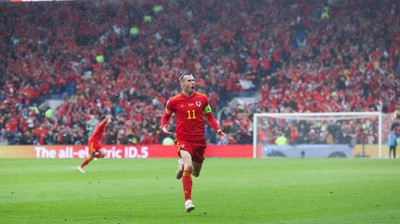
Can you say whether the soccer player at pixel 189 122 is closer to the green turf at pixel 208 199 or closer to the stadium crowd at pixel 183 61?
the green turf at pixel 208 199

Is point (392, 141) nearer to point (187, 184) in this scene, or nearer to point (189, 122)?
point (189, 122)

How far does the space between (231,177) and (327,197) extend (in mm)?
7514

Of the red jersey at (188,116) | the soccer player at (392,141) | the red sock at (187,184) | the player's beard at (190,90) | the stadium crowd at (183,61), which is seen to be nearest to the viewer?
the red sock at (187,184)

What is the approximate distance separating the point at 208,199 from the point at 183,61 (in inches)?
1349

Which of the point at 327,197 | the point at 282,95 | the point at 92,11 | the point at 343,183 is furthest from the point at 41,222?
the point at 92,11

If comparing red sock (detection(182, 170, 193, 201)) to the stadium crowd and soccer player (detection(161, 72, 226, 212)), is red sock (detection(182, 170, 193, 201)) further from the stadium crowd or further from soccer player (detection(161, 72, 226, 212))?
the stadium crowd

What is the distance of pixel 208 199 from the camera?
575 inches

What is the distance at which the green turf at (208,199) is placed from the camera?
11148mm

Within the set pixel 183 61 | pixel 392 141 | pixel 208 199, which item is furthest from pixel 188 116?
pixel 183 61

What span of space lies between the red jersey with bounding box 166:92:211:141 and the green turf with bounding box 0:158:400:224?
120cm

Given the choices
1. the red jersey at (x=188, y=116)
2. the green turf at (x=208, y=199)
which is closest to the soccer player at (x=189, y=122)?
the red jersey at (x=188, y=116)

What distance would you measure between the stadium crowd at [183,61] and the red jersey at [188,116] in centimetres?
2945

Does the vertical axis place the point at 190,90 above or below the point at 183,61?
below

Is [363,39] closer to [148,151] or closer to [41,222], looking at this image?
[148,151]
